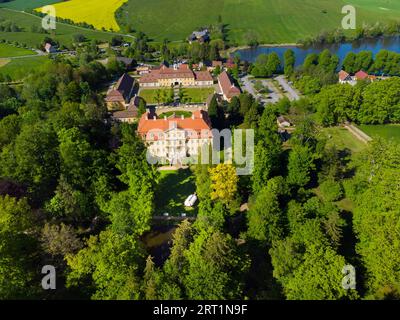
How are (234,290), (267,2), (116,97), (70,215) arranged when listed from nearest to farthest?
(234,290)
(70,215)
(116,97)
(267,2)

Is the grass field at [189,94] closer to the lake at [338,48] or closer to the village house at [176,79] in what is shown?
the village house at [176,79]

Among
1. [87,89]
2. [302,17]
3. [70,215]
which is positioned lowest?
[70,215]

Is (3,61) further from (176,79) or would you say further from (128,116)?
(128,116)

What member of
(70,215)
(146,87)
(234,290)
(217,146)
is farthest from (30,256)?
(146,87)

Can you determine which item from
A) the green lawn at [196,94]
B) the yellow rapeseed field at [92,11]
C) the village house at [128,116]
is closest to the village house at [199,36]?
the yellow rapeseed field at [92,11]

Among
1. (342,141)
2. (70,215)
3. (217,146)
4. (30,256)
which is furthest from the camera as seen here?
(342,141)
